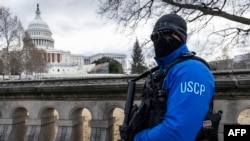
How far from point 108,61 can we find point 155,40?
94.4m

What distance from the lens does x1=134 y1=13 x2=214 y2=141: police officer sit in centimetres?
153

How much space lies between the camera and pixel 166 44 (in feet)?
5.86

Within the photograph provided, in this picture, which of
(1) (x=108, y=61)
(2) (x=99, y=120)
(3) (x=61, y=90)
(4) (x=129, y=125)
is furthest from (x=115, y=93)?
(1) (x=108, y=61)

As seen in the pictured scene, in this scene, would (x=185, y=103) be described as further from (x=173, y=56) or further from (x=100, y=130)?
(x=100, y=130)

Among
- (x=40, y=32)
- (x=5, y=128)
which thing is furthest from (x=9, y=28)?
(x=40, y=32)

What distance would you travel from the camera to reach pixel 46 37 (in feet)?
335

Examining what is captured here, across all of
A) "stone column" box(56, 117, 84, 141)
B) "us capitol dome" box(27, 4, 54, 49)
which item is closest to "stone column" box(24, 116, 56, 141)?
"stone column" box(56, 117, 84, 141)

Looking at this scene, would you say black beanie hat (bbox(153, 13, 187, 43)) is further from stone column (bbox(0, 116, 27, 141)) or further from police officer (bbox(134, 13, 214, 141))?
stone column (bbox(0, 116, 27, 141))

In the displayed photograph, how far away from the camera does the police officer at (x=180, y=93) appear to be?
1534 millimetres

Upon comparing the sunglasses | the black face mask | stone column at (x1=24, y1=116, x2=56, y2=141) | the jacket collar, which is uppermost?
the sunglasses

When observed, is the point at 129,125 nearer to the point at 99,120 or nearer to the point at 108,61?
the point at 99,120

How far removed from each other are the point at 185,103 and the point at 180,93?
63 mm

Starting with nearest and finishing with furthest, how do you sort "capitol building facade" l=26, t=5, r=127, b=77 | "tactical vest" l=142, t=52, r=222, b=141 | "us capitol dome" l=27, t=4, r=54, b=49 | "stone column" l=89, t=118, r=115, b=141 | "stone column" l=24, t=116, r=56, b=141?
"tactical vest" l=142, t=52, r=222, b=141 < "stone column" l=89, t=118, r=115, b=141 < "stone column" l=24, t=116, r=56, b=141 < "capitol building facade" l=26, t=5, r=127, b=77 < "us capitol dome" l=27, t=4, r=54, b=49

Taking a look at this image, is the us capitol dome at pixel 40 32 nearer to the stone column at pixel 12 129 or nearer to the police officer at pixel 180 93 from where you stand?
the stone column at pixel 12 129
